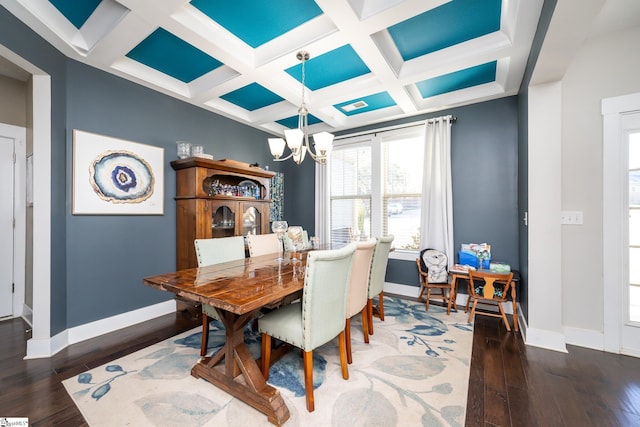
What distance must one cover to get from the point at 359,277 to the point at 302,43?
2.00 m

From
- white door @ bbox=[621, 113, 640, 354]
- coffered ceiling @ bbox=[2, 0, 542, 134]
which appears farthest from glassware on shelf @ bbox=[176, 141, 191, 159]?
white door @ bbox=[621, 113, 640, 354]

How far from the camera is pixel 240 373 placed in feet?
5.88

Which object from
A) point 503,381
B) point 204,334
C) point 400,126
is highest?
point 400,126

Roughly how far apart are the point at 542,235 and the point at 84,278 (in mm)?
4329

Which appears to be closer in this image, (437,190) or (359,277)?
(359,277)

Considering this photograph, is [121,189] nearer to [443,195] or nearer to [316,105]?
[316,105]

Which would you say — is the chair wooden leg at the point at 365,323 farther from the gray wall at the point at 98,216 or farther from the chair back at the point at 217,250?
the gray wall at the point at 98,216

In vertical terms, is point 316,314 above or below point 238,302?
below

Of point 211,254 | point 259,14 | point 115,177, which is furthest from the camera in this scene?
point 115,177

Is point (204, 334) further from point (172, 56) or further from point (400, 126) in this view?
point (400, 126)

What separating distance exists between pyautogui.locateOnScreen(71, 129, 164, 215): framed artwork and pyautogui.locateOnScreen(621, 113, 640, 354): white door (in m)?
4.59

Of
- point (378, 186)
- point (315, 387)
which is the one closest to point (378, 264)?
point (315, 387)

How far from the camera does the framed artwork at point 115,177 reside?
2.51 m

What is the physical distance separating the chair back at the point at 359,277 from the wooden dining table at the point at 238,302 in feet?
1.33
